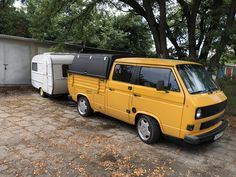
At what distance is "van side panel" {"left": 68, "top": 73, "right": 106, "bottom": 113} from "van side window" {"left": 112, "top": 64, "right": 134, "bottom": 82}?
0.46 m

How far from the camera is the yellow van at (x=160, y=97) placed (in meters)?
4.70

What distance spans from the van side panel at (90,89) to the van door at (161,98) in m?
1.26

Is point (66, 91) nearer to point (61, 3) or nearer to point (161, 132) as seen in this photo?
point (61, 3)

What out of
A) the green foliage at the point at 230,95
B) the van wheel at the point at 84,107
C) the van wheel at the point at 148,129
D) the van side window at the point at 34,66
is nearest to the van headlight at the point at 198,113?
the van wheel at the point at 148,129

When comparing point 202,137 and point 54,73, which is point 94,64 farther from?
point 202,137

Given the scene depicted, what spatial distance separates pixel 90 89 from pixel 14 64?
662 cm

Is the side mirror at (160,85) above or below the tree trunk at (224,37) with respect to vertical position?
below

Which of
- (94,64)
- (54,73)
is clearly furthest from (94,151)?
(54,73)

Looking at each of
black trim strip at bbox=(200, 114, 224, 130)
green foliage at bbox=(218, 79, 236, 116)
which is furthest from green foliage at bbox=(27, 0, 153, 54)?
black trim strip at bbox=(200, 114, 224, 130)

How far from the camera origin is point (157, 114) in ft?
16.9

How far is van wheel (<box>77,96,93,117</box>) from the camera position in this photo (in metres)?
7.32

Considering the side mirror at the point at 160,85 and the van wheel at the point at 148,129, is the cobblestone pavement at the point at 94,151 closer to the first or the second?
the van wheel at the point at 148,129

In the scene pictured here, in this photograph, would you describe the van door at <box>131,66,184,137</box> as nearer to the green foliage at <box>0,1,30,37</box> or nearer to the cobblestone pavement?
the cobblestone pavement

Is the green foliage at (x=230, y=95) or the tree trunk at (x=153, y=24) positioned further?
the tree trunk at (x=153, y=24)
